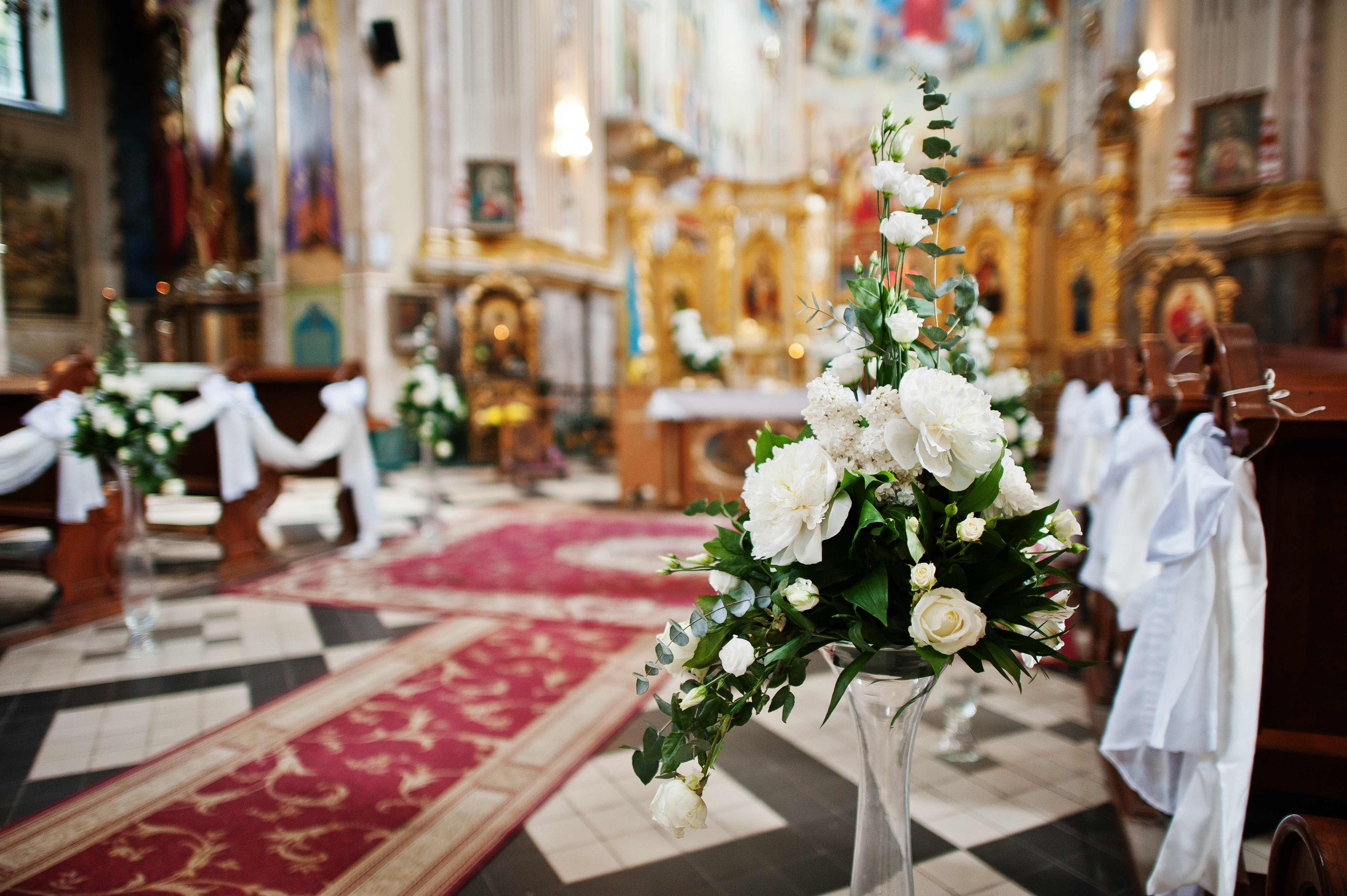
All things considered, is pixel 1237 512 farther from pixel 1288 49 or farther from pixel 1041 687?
pixel 1288 49

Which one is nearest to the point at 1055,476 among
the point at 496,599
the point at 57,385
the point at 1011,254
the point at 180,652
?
the point at 496,599

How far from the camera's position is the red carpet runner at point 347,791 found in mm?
1866

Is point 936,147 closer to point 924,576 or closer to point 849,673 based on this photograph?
point 924,576

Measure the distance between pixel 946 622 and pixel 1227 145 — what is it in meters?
10.3

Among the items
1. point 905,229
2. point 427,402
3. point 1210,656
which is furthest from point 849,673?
point 427,402

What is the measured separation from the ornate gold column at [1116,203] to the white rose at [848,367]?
12.1 metres

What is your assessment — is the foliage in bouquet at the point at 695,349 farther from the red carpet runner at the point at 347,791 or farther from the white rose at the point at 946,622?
the white rose at the point at 946,622

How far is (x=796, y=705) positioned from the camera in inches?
117

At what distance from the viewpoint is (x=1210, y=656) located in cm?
172

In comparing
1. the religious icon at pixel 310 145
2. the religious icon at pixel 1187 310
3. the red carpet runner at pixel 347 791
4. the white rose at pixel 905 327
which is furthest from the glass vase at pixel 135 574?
the religious icon at pixel 1187 310

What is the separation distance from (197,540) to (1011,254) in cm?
1353

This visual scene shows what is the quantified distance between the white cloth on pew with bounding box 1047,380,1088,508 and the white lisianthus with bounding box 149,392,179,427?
165 inches

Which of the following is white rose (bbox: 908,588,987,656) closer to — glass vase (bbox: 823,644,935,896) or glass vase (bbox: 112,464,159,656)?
glass vase (bbox: 823,644,935,896)

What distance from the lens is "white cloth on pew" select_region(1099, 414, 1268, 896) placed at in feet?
5.40
